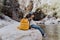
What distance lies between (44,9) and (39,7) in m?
0.64

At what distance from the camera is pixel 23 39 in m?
3.44

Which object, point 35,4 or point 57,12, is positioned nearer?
point 35,4

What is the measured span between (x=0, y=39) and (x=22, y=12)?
296 inches

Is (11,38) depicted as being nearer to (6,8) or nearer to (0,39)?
(0,39)

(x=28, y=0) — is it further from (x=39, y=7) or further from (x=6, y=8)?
(x=6, y=8)

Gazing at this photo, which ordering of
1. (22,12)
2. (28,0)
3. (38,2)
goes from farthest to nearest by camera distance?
Answer: (38,2) → (28,0) → (22,12)

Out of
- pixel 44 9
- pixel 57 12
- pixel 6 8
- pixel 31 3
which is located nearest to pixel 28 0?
pixel 31 3

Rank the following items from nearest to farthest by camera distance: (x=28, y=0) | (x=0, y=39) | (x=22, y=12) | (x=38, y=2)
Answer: (x=0, y=39) < (x=22, y=12) < (x=28, y=0) < (x=38, y=2)

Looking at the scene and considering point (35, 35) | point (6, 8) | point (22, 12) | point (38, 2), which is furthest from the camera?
point (38, 2)

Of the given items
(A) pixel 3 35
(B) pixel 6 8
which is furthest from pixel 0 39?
(B) pixel 6 8

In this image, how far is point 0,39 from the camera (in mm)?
3324

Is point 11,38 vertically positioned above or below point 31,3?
above

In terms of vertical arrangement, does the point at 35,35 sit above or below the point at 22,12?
above

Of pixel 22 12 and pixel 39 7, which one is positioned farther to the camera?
pixel 39 7
